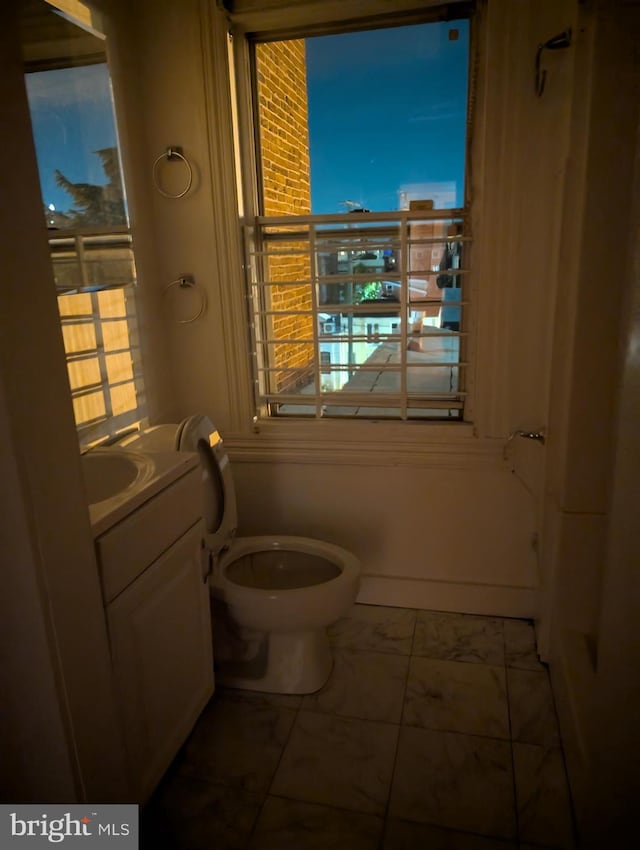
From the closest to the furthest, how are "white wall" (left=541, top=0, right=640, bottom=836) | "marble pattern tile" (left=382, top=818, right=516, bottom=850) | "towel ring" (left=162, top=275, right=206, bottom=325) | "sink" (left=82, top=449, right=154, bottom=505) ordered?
"white wall" (left=541, top=0, right=640, bottom=836) → "marble pattern tile" (left=382, top=818, right=516, bottom=850) → "sink" (left=82, top=449, right=154, bottom=505) → "towel ring" (left=162, top=275, right=206, bottom=325)

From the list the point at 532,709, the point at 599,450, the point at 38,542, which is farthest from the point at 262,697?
the point at 599,450

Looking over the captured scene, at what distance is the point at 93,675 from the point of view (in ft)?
3.37

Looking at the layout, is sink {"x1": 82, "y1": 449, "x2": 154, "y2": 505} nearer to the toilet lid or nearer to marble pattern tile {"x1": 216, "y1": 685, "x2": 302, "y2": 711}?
the toilet lid

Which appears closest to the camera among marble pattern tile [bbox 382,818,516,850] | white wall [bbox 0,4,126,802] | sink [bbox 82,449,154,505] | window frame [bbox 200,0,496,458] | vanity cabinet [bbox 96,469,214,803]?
white wall [bbox 0,4,126,802]

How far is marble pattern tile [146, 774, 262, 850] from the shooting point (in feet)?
4.26

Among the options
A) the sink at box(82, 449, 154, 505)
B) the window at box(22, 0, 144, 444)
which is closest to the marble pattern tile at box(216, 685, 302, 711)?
the sink at box(82, 449, 154, 505)

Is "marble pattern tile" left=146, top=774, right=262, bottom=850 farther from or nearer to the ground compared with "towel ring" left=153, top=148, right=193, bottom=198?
nearer to the ground

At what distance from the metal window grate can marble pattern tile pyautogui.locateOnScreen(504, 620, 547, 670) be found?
0.81 m


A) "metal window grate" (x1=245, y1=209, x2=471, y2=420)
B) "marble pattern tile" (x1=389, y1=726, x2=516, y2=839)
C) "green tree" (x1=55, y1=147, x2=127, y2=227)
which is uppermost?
"green tree" (x1=55, y1=147, x2=127, y2=227)

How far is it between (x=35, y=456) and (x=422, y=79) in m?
1.75

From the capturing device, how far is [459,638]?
6.57 feet

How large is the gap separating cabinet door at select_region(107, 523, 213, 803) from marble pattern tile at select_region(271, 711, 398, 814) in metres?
0.29

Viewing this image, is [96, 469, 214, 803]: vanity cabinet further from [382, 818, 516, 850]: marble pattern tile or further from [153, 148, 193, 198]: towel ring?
[153, 148, 193, 198]: towel ring

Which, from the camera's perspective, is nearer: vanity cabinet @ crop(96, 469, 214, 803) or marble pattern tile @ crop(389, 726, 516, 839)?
vanity cabinet @ crop(96, 469, 214, 803)
